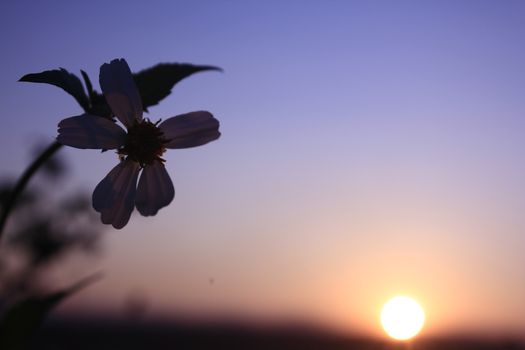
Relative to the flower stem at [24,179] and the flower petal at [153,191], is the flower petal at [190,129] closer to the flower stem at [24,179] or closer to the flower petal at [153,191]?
the flower petal at [153,191]

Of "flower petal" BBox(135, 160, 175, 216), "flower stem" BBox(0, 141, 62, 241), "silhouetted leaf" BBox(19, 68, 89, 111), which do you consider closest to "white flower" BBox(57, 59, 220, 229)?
"flower petal" BBox(135, 160, 175, 216)

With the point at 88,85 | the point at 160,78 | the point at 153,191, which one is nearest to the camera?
the point at 153,191

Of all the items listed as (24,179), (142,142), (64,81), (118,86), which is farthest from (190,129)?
(24,179)

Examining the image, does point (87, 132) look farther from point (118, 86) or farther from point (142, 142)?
point (142, 142)

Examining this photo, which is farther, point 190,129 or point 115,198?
point 190,129

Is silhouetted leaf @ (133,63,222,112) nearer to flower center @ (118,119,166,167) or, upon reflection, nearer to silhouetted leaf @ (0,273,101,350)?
flower center @ (118,119,166,167)

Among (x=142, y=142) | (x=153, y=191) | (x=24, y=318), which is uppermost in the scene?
(x=142, y=142)

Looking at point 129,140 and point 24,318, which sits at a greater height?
point 129,140
